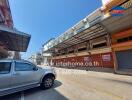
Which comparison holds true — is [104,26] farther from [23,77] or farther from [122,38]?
[23,77]

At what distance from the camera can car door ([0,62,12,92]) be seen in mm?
5457


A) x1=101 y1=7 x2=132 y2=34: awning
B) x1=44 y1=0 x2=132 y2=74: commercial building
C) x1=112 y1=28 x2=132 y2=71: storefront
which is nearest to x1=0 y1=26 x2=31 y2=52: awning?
x1=44 y1=0 x2=132 y2=74: commercial building

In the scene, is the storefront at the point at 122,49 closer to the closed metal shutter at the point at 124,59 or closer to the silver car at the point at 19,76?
the closed metal shutter at the point at 124,59

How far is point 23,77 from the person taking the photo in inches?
247

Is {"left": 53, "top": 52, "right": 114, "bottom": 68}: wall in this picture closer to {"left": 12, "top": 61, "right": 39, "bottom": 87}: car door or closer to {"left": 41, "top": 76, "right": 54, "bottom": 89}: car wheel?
{"left": 41, "top": 76, "right": 54, "bottom": 89}: car wheel

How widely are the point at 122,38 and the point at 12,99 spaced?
38.3ft

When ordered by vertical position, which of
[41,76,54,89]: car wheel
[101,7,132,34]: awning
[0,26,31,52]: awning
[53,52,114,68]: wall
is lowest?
[41,76,54,89]: car wheel

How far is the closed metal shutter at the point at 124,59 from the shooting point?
489 inches

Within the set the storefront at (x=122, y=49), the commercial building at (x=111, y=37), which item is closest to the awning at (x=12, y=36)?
the commercial building at (x=111, y=37)

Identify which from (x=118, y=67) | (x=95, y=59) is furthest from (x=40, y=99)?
(x=95, y=59)

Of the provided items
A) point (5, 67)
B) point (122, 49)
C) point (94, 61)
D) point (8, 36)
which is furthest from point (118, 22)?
point (8, 36)

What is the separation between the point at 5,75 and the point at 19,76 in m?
0.70

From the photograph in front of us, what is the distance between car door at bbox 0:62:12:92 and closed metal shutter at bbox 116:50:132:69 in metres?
11.2

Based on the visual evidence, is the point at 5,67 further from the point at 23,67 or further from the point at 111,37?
the point at 111,37
